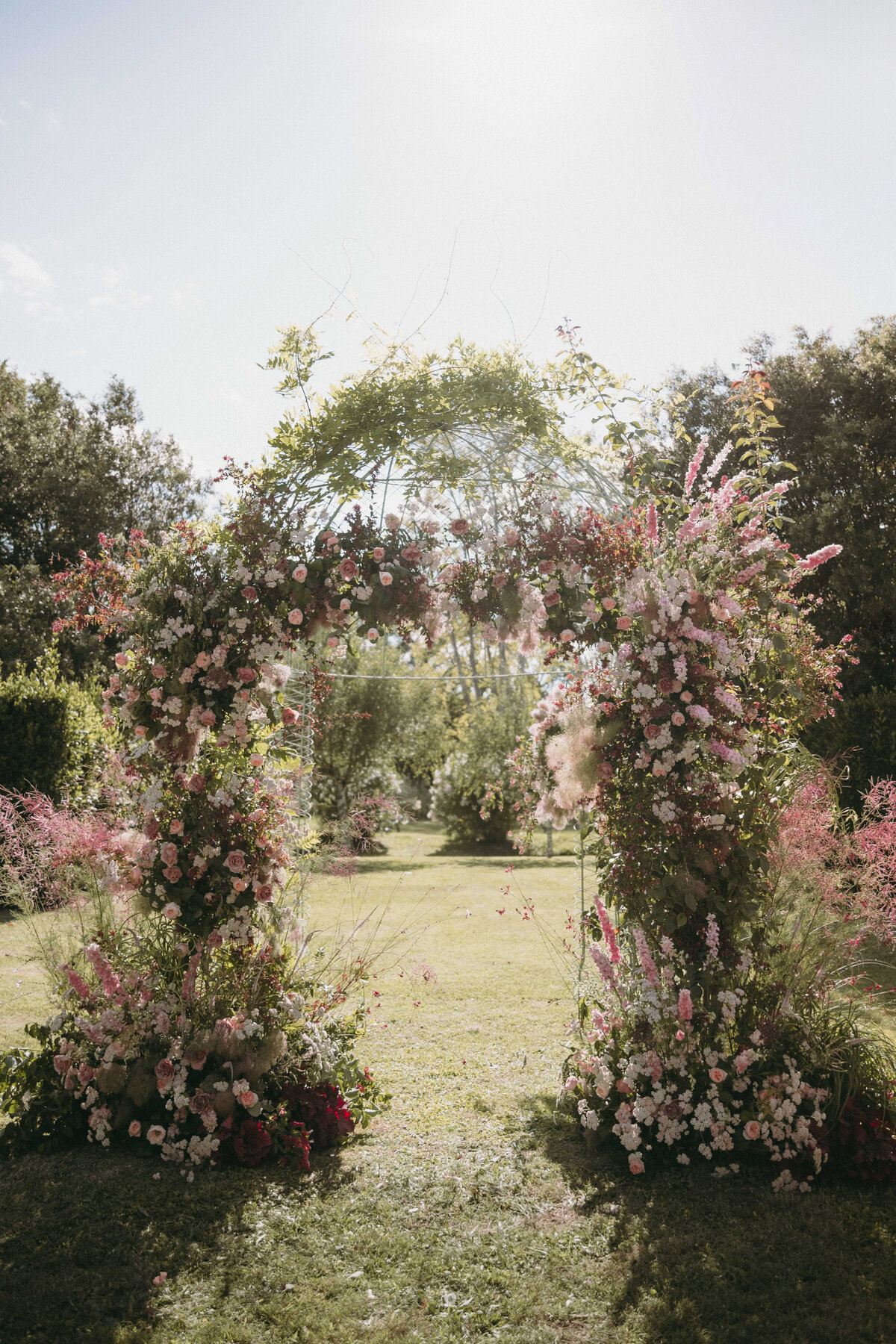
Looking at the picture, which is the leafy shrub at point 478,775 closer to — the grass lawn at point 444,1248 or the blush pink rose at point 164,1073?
the grass lawn at point 444,1248

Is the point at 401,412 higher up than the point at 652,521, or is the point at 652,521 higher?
the point at 401,412

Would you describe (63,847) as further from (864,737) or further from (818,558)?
(864,737)

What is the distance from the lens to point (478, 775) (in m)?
15.9

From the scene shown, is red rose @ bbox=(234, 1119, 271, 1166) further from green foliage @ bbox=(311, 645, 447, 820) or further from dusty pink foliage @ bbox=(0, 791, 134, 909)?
green foliage @ bbox=(311, 645, 447, 820)

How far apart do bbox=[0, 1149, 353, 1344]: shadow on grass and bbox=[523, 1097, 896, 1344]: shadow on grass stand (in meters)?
1.16

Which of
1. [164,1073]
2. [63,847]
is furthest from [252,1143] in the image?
[63,847]

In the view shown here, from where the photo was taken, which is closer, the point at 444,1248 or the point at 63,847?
the point at 444,1248

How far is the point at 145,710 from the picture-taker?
3984mm

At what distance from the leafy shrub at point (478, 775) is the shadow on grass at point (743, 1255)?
470 inches

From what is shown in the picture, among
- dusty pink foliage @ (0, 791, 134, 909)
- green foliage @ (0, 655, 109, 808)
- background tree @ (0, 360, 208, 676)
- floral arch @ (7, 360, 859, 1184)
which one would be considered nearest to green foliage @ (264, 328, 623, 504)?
floral arch @ (7, 360, 859, 1184)

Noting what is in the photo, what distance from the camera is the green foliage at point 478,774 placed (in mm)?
15812

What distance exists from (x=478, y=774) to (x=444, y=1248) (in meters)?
12.8

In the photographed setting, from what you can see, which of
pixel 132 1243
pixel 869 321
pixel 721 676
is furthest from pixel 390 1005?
pixel 869 321

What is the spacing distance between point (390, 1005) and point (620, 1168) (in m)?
2.80
